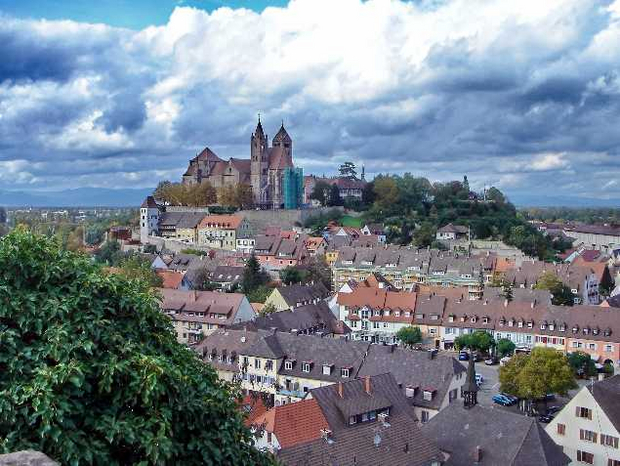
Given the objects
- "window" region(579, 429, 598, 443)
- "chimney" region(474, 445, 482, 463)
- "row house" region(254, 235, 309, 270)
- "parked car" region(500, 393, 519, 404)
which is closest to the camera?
"chimney" region(474, 445, 482, 463)

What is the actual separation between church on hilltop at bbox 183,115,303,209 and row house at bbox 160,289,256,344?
6092cm

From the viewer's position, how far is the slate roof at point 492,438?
2430 centimetres

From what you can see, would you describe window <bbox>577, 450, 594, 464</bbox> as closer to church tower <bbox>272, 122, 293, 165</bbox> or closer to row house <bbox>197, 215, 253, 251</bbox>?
row house <bbox>197, 215, 253, 251</bbox>

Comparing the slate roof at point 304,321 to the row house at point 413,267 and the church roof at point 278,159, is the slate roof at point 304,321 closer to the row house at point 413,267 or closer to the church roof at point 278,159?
the row house at point 413,267

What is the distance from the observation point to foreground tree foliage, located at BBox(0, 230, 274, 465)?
9438mm

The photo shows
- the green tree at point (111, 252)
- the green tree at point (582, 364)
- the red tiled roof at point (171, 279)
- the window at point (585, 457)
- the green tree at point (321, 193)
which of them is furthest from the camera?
the green tree at point (321, 193)

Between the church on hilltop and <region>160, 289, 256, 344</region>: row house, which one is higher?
the church on hilltop

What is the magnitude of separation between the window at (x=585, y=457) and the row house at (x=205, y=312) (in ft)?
100

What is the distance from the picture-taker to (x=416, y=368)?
35.6m

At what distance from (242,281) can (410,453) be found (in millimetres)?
48431

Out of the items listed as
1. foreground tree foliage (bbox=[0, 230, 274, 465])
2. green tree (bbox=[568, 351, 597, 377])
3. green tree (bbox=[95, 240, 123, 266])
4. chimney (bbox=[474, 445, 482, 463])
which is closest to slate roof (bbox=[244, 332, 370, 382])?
chimney (bbox=[474, 445, 482, 463])

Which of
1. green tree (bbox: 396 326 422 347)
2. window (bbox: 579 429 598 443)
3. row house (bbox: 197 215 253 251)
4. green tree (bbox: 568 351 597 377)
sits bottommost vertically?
green tree (bbox: 568 351 597 377)

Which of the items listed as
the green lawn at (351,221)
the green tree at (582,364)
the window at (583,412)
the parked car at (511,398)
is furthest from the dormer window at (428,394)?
the green lawn at (351,221)

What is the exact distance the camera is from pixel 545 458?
2402 cm
